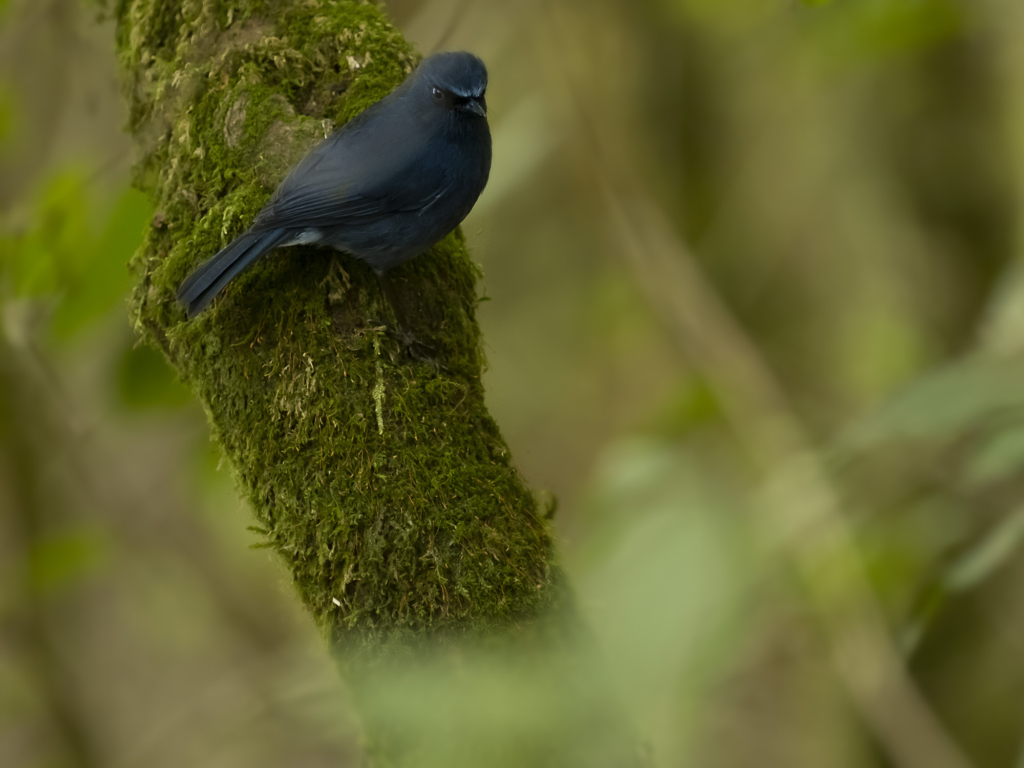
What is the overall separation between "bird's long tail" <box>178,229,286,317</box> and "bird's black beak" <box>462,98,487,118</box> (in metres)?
0.78

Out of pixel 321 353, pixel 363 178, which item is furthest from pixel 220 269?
pixel 363 178

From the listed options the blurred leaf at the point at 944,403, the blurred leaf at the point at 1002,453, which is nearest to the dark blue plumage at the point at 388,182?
the blurred leaf at the point at 944,403

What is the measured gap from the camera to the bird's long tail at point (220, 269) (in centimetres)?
235

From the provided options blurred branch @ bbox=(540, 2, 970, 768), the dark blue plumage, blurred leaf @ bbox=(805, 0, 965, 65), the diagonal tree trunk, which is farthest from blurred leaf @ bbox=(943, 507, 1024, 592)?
blurred leaf @ bbox=(805, 0, 965, 65)

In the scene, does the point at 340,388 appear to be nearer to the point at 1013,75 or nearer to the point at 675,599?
the point at 675,599

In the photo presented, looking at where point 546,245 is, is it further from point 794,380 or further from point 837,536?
point 837,536

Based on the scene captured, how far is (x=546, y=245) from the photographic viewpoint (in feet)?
24.3

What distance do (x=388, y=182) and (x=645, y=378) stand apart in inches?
175

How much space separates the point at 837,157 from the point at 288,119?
4.43m

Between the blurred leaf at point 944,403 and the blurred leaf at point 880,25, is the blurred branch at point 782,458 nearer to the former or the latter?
the blurred leaf at point 944,403

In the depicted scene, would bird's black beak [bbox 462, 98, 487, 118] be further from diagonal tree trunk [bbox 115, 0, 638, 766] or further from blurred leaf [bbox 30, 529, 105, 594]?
blurred leaf [bbox 30, 529, 105, 594]

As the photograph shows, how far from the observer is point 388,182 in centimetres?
279

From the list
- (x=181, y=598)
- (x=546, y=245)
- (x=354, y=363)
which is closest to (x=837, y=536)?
(x=354, y=363)

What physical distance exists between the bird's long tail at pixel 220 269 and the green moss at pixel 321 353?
0.07 meters
